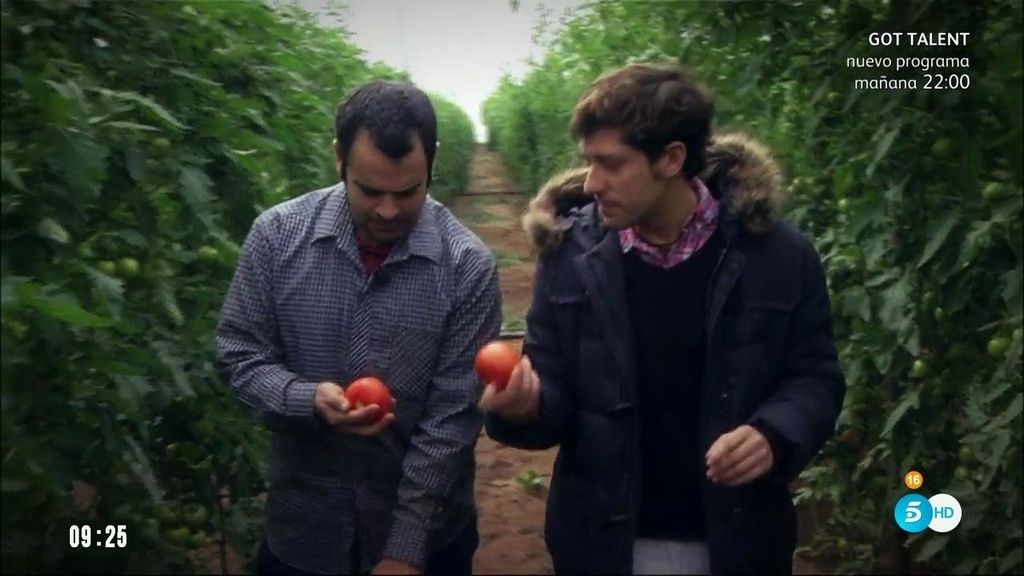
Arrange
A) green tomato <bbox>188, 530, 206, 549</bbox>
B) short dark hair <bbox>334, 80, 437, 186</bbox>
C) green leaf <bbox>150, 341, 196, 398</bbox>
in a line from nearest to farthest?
1. short dark hair <bbox>334, 80, 437, 186</bbox>
2. green leaf <bbox>150, 341, 196, 398</bbox>
3. green tomato <bbox>188, 530, 206, 549</bbox>

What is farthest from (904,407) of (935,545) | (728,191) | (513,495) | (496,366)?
(513,495)

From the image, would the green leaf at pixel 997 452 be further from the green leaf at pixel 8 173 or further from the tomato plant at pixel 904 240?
the green leaf at pixel 8 173

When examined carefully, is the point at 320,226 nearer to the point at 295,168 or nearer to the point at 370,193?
the point at 370,193

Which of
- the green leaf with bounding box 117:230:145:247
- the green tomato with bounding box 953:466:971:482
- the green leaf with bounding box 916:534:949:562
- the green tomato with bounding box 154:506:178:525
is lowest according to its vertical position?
the green tomato with bounding box 154:506:178:525

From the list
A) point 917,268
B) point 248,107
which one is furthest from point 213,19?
point 917,268

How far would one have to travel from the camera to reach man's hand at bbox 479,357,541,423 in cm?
191

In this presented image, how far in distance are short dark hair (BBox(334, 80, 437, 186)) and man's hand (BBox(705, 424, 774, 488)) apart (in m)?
0.58

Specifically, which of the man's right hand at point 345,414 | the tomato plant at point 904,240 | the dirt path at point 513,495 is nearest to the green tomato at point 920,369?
the tomato plant at point 904,240

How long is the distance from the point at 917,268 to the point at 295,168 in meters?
1.76

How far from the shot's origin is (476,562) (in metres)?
3.99

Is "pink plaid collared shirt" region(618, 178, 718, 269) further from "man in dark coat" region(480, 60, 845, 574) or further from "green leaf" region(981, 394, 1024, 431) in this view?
"green leaf" region(981, 394, 1024, 431)

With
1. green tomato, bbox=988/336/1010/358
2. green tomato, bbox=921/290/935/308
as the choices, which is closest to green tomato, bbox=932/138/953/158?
green tomato, bbox=921/290/935/308

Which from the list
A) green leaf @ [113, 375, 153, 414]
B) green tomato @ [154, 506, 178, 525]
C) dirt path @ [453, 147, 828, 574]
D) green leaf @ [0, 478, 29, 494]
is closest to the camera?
green leaf @ [0, 478, 29, 494]

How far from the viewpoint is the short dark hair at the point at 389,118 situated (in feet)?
6.65
